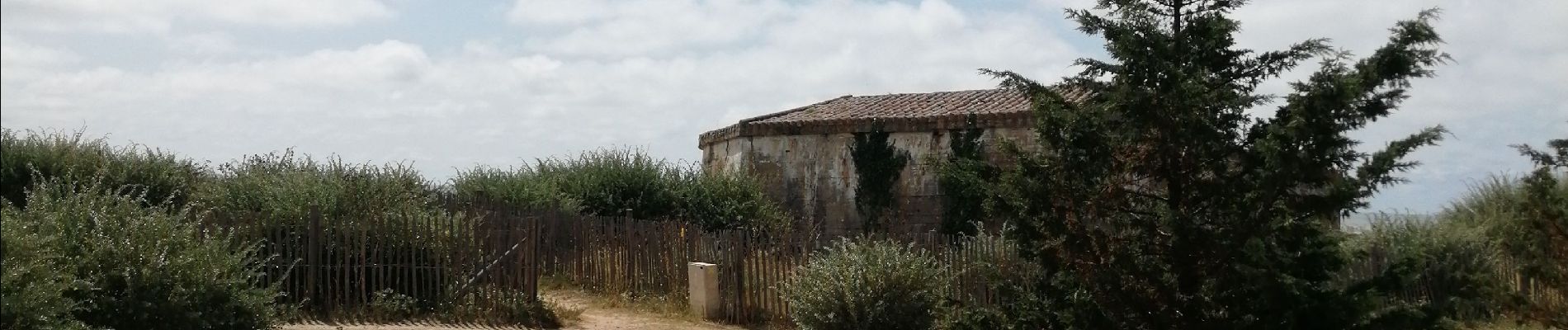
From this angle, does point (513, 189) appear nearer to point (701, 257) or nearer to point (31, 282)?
point (701, 257)

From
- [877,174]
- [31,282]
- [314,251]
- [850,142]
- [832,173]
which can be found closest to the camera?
[31,282]

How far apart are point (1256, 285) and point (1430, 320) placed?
1.26 m

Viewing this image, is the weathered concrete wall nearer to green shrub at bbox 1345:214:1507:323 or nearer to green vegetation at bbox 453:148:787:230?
green vegetation at bbox 453:148:787:230

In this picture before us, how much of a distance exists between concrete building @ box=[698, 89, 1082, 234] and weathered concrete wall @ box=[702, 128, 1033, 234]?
0.01 m

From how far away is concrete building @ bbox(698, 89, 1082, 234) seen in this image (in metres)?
21.5

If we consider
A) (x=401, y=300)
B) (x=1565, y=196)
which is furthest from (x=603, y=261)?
(x=1565, y=196)

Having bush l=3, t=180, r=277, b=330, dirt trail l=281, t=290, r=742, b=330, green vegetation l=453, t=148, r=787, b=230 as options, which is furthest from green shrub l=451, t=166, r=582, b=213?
bush l=3, t=180, r=277, b=330

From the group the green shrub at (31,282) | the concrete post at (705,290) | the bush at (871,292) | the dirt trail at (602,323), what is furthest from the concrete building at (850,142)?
the green shrub at (31,282)

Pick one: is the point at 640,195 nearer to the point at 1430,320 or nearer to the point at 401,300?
the point at 401,300

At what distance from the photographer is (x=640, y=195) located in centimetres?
2239

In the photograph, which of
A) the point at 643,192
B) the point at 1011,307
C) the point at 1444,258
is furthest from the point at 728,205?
the point at 1011,307

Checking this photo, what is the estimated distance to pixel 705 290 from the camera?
1457 cm

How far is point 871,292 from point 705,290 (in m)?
2.59

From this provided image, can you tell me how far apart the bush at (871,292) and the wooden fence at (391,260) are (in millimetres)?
3408
